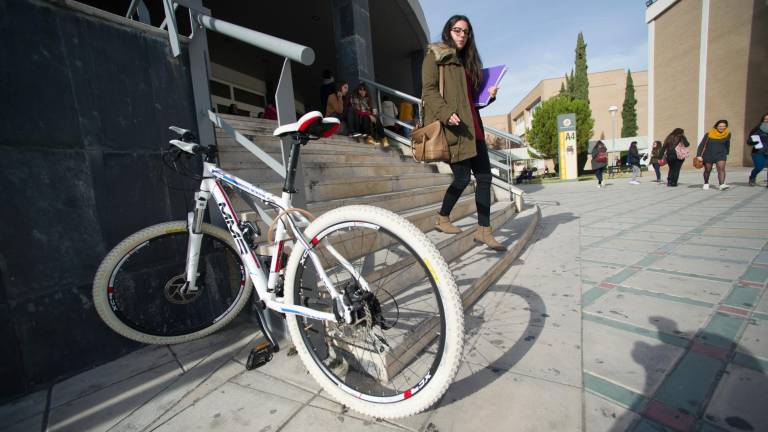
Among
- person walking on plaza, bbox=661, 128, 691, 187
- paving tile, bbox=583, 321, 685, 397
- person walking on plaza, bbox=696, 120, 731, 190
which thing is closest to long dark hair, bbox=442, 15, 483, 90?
paving tile, bbox=583, 321, 685, 397

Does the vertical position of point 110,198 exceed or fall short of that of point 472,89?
it falls short

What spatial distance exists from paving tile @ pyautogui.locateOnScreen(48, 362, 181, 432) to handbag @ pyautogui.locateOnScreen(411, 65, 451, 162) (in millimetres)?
2262

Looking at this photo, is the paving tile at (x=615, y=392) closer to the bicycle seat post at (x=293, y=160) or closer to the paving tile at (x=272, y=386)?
the paving tile at (x=272, y=386)

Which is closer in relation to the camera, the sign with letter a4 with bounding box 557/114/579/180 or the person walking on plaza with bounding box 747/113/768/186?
the person walking on plaza with bounding box 747/113/768/186

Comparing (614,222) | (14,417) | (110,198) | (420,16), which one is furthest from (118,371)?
(420,16)

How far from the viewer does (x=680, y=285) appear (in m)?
2.38

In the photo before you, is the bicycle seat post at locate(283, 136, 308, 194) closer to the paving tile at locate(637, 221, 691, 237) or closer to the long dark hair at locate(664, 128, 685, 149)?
the paving tile at locate(637, 221, 691, 237)

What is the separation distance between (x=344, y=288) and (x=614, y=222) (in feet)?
16.8

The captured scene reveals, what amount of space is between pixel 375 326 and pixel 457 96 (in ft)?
6.62

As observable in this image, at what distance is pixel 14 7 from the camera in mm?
1685

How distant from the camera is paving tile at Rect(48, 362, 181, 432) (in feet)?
4.87

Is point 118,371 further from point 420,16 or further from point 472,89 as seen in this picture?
point 420,16

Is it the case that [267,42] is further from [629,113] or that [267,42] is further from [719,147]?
[629,113]

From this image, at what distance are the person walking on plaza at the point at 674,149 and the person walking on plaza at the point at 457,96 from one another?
8635mm
